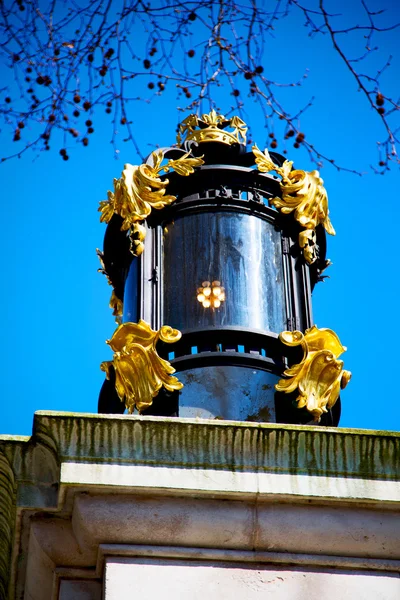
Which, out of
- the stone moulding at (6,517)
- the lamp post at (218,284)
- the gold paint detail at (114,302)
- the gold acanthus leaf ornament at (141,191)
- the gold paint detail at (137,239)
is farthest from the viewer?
the gold paint detail at (114,302)

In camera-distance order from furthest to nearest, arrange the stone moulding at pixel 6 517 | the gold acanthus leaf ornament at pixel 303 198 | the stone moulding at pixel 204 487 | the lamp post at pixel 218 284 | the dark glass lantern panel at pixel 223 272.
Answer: the gold acanthus leaf ornament at pixel 303 198
the dark glass lantern panel at pixel 223 272
the lamp post at pixel 218 284
the stone moulding at pixel 6 517
the stone moulding at pixel 204 487

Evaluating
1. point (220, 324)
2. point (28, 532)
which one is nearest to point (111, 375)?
point (220, 324)

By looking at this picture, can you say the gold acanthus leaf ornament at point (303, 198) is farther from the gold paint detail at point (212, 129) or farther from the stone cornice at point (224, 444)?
the stone cornice at point (224, 444)

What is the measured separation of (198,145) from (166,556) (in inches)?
170

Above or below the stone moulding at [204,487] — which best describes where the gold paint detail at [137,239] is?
above

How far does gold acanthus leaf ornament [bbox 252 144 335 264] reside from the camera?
1105 cm

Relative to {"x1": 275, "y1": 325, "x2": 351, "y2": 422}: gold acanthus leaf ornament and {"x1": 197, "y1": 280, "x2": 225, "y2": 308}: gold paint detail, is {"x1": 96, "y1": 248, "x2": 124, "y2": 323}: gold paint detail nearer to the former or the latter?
{"x1": 197, "y1": 280, "x2": 225, "y2": 308}: gold paint detail

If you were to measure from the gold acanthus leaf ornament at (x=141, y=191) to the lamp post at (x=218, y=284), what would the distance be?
1 cm

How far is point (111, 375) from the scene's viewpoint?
10.1 meters

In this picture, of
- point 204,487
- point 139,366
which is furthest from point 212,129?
point 204,487

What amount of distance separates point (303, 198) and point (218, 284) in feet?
3.72

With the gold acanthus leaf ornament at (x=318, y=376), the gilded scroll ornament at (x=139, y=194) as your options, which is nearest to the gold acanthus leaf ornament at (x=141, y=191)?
the gilded scroll ornament at (x=139, y=194)

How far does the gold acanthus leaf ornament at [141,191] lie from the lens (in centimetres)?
1091

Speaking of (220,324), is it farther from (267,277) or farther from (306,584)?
(306,584)
